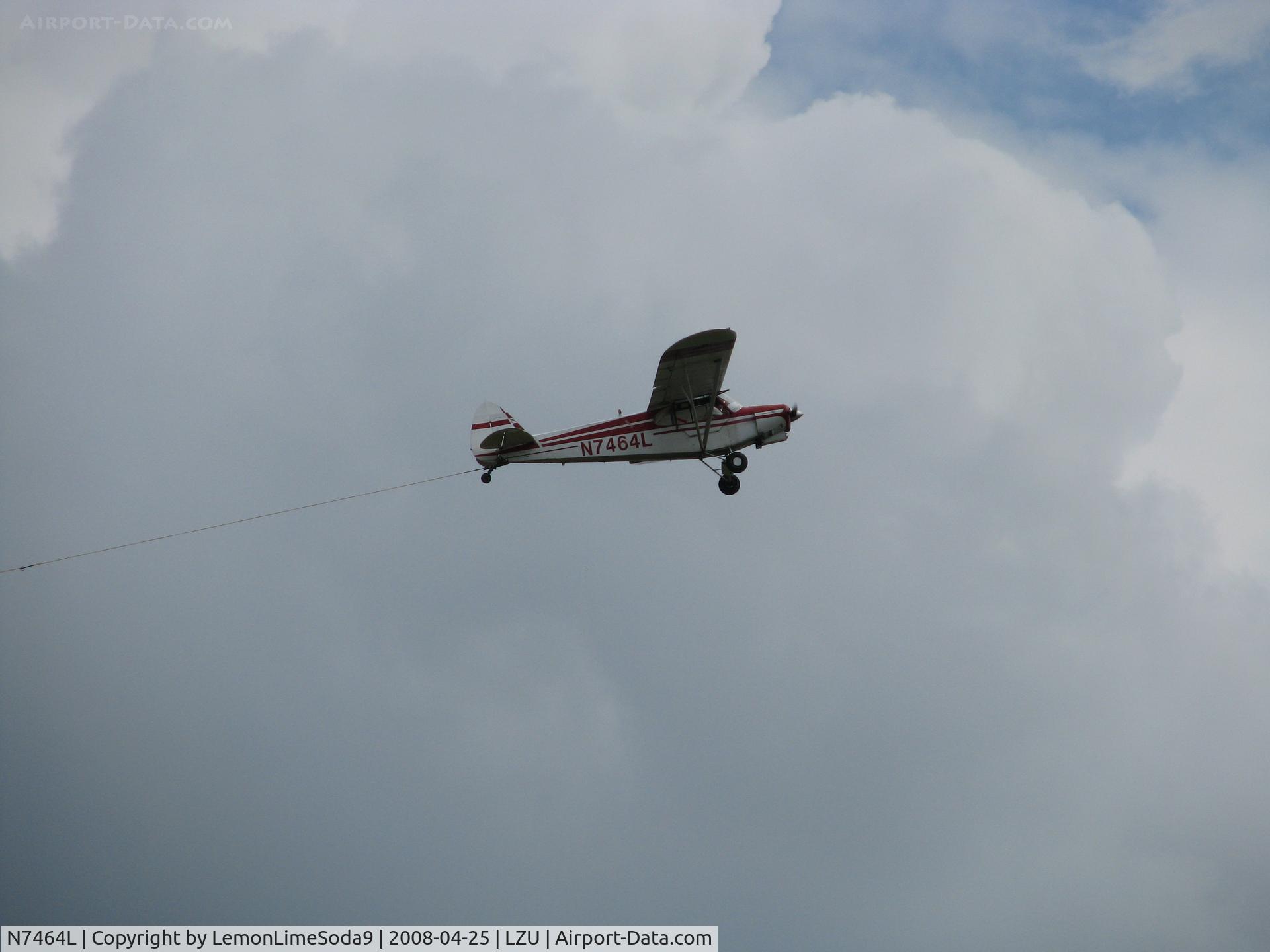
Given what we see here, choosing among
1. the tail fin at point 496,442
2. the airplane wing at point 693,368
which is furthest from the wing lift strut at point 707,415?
the tail fin at point 496,442

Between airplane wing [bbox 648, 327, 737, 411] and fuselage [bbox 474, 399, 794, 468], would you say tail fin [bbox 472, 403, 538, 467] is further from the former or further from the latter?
airplane wing [bbox 648, 327, 737, 411]

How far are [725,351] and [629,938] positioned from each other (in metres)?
21.9

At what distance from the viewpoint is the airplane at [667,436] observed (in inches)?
1350

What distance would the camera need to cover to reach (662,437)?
1369 inches

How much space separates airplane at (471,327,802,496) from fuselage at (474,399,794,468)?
0.02 m

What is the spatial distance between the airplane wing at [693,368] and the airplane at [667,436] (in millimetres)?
40

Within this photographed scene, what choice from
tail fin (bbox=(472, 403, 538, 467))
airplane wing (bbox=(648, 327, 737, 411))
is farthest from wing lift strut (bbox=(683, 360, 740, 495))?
tail fin (bbox=(472, 403, 538, 467))

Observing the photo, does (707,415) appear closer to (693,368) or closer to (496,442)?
(693,368)

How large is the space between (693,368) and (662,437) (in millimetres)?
2689

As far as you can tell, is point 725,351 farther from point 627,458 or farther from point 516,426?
point 516,426

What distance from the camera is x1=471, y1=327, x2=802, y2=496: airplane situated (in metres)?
34.3

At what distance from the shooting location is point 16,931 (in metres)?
45.2

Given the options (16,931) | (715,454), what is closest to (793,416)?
(715,454)

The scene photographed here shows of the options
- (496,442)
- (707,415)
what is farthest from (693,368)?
(496,442)
